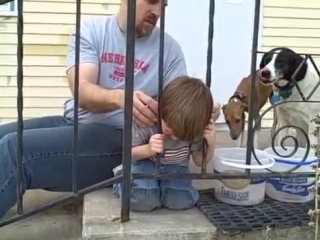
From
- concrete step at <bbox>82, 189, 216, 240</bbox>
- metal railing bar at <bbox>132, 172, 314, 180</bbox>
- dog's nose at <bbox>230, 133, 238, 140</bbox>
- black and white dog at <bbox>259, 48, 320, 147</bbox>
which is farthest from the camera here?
Answer: dog's nose at <bbox>230, 133, 238, 140</bbox>

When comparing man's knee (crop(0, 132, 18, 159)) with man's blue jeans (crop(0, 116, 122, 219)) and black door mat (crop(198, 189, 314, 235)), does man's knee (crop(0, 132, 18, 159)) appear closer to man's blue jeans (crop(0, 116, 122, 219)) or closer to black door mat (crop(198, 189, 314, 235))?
man's blue jeans (crop(0, 116, 122, 219))

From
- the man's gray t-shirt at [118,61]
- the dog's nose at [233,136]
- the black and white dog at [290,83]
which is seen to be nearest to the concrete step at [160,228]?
the man's gray t-shirt at [118,61]

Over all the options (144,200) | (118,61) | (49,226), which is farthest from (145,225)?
(118,61)

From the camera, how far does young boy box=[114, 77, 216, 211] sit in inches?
83.2

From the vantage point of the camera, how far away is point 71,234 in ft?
7.91

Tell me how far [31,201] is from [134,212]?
681mm

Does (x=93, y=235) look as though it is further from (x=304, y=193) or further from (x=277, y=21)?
(x=277, y=21)

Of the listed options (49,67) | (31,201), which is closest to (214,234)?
(31,201)

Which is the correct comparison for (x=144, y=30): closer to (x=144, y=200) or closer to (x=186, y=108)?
(x=186, y=108)

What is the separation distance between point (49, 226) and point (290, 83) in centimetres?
161

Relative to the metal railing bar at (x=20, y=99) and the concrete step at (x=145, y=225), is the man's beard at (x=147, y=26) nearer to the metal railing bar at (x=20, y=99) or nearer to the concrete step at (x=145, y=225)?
the metal railing bar at (x=20, y=99)

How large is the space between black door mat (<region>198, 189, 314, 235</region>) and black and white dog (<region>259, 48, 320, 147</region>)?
1178 millimetres

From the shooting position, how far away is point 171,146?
2.27m

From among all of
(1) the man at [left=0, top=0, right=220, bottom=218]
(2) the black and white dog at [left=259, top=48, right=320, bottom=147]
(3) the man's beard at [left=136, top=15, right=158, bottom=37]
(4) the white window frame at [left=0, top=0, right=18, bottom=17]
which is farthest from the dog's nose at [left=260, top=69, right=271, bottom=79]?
(4) the white window frame at [left=0, top=0, right=18, bottom=17]
